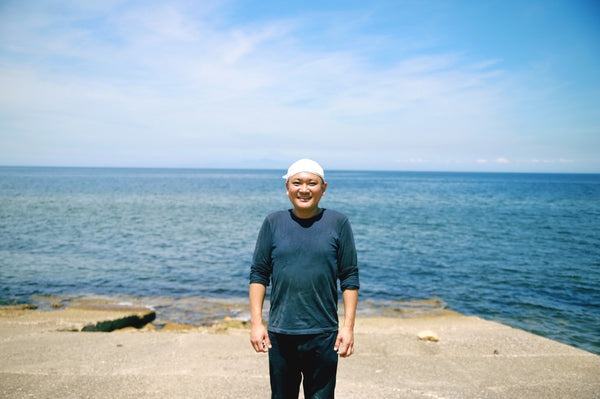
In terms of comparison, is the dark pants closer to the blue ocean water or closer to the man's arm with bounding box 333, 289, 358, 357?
the man's arm with bounding box 333, 289, 358, 357

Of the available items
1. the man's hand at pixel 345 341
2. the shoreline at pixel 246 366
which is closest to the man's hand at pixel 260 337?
the man's hand at pixel 345 341

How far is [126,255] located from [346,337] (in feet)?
66.9

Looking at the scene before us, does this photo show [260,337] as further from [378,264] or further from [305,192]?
[378,264]

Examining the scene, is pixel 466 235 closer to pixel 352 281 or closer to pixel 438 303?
pixel 438 303

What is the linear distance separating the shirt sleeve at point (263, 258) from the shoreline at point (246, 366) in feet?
8.59

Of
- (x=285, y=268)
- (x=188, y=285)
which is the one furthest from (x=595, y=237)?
(x=285, y=268)

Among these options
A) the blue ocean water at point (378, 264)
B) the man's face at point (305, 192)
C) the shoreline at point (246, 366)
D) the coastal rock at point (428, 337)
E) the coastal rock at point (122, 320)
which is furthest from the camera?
the blue ocean water at point (378, 264)

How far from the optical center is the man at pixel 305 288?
308 cm

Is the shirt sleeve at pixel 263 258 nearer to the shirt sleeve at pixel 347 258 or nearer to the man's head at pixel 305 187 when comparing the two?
the man's head at pixel 305 187

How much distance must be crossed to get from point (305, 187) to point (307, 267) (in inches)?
25.5

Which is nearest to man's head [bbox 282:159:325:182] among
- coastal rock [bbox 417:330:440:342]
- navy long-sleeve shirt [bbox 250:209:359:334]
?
navy long-sleeve shirt [bbox 250:209:359:334]

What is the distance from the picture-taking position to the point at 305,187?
3221mm

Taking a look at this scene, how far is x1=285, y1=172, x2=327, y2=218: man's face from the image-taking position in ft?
10.5

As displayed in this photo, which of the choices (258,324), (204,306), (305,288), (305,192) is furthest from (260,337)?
(204,306)
